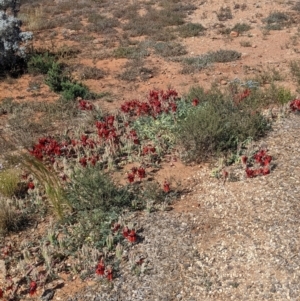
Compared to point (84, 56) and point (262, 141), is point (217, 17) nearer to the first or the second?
point (84, 56)

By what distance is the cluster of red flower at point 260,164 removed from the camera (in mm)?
6504

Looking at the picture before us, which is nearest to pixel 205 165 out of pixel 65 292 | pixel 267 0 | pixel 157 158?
pixel 157 158

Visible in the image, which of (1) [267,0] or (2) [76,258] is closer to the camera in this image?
(2) [76,258]

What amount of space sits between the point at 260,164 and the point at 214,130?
93cm

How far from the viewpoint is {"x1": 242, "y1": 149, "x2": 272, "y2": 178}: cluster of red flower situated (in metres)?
6.50

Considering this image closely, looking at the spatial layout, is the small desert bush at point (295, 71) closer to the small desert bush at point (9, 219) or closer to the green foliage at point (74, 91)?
the green foliage at point (74, 91)

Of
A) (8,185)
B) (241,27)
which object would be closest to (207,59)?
(241,27)

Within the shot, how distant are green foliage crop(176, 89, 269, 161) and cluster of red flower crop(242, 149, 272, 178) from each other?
0.60m

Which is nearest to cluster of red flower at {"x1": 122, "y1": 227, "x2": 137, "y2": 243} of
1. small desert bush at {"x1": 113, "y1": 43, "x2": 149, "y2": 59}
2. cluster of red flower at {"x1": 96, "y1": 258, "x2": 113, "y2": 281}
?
cluster of red flower at {"x1": 96, "y1": 258, "x2": 113, "y2": 281}

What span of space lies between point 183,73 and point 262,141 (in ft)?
17.4

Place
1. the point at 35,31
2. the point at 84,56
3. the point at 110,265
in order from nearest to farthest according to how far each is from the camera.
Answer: the point at 110,265 → the point at 84,56 → the point at 35,31

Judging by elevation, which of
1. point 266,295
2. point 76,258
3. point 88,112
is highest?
point 88,112

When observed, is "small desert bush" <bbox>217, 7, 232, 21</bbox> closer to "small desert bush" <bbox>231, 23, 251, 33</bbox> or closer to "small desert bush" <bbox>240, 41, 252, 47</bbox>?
"small desert bush" <bbox>231, 23, 251, 33</bbox>

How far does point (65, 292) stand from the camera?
16.6 feet
